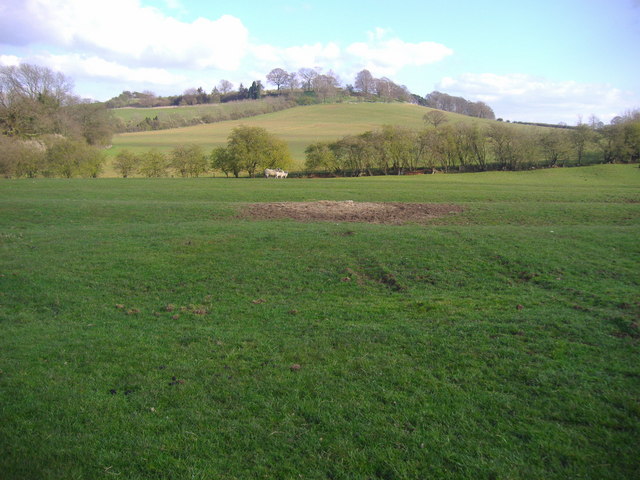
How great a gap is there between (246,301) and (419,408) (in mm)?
5669

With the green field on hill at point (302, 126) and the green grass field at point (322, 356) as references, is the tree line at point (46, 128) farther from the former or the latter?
the green grass field at point (322, 356)

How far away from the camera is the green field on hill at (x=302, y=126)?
92.2m

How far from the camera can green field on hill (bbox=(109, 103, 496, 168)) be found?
92.2m

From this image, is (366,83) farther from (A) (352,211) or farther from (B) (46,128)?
(A) (352,211)

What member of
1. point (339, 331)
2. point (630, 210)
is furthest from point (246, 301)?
point (630, 210)

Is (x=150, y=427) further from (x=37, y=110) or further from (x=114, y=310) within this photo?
(x=37, y=110)

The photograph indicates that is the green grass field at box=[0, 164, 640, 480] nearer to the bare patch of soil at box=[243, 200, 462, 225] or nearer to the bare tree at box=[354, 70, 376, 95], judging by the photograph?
the bare patch of soil at box=[243, 200, 462, 225]

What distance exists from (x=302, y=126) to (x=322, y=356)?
112 metres

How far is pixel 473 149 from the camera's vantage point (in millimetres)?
62469

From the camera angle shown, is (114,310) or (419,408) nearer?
(419,408)

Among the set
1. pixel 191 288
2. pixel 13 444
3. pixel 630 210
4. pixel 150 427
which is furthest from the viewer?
pixel 630 210

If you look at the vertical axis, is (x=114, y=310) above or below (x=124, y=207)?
below

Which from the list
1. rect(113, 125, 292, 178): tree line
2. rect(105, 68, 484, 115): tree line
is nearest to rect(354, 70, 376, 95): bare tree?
rect(105, 68, 484, 115): tree line

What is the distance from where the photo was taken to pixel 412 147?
61312mm
